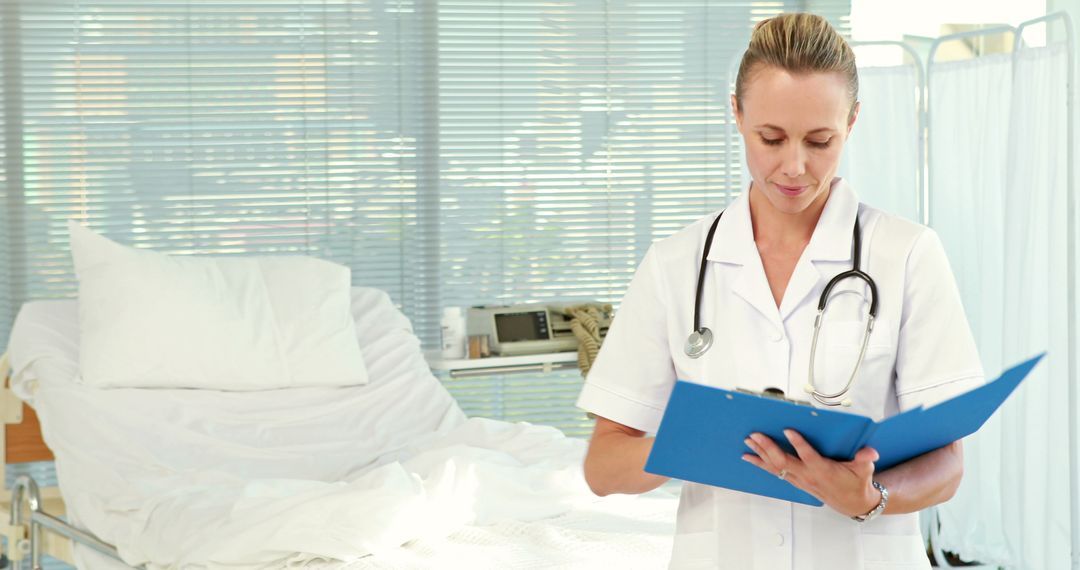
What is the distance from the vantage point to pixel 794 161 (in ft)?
3.86

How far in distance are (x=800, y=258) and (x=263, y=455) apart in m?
1.92

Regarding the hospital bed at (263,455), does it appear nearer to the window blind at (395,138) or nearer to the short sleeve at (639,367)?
the window blind at (395,138)

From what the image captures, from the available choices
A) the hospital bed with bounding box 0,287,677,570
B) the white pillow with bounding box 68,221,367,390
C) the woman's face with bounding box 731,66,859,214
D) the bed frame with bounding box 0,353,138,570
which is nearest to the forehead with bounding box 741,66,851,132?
the woman's face with bounding box 731,66,859,214

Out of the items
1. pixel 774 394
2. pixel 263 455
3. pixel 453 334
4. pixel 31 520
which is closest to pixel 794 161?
pixel 774 394

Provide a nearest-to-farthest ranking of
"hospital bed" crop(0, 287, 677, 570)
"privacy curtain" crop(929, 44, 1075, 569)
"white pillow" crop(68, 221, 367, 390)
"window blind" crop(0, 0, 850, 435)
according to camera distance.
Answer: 1. "hospital bed" crop(0, 287, 677, 570)
2. "privacy curtain" crop(929, 44, 1075, 569)
3. "white pillow" crop(68, 221, 367, 390)
4. "window blind" crop(0, 0, 850, 435)

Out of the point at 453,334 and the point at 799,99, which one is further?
the point at 453,334

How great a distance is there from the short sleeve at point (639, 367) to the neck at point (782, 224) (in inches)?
5.2

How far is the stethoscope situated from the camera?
46.7 inches

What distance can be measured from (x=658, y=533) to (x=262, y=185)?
2354 millimetres

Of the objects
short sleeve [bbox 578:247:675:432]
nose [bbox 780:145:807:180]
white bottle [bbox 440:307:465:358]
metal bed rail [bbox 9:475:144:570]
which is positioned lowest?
metal bed rail [bbox 9:475:144:570]

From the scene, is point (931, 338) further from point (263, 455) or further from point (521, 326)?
point (521, 326)

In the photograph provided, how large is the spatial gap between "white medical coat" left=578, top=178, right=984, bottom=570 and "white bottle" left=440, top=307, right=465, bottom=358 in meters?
2.37

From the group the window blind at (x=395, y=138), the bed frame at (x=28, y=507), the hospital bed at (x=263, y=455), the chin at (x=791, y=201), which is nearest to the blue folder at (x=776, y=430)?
the chin at (x=791, y=201)

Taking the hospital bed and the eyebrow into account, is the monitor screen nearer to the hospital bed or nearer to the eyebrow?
the hospital bed
